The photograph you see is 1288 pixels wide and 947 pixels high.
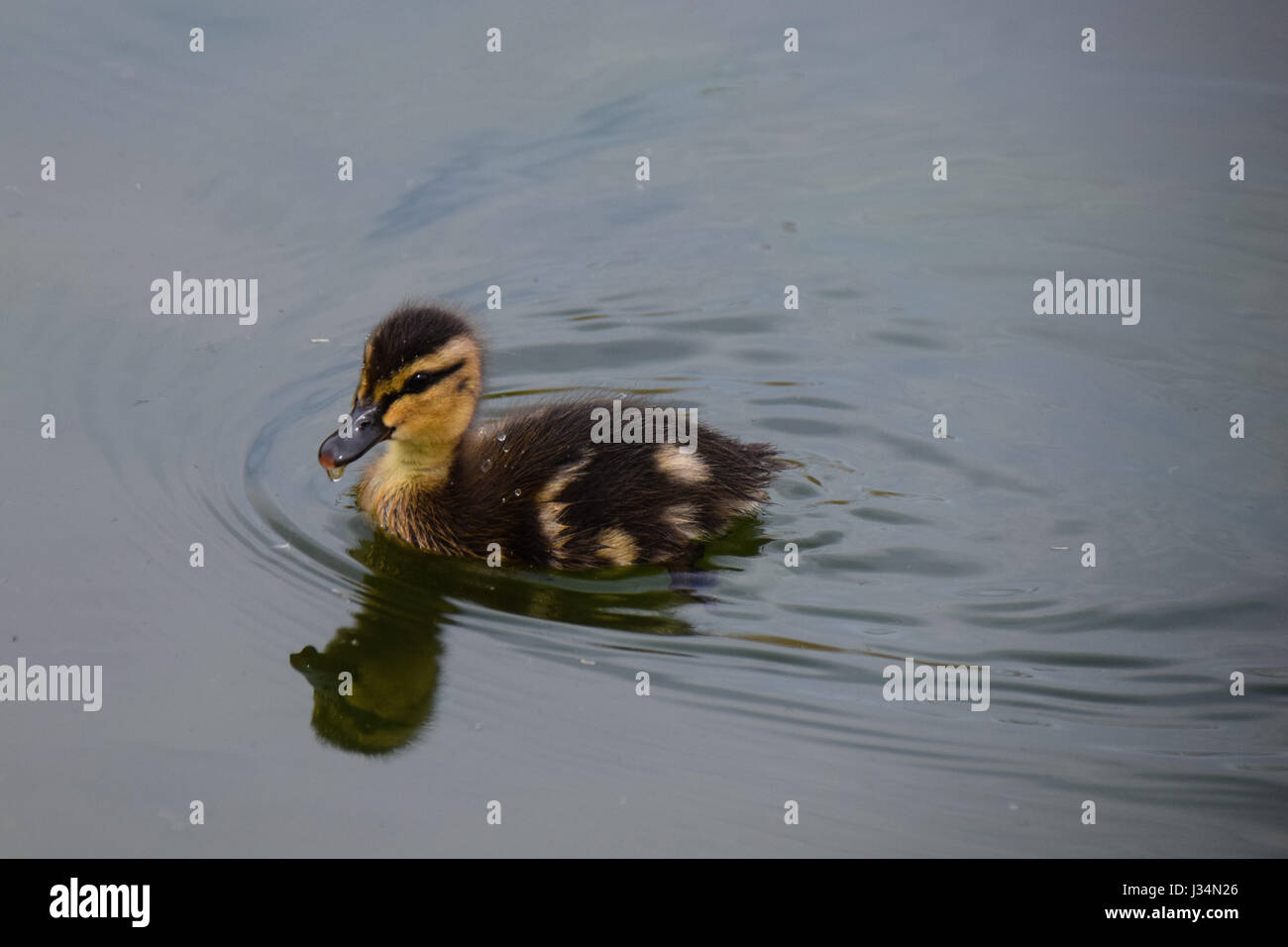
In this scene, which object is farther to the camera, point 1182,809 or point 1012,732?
point 1012,732

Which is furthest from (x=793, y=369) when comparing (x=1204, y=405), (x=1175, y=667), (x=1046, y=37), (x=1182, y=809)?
(x=1046, y=37)

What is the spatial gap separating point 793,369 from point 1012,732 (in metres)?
2.29

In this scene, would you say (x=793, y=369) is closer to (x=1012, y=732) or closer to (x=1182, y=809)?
(x=1012, y=732)

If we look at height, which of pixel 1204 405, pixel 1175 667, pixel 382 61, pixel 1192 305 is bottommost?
pixel 1175 667

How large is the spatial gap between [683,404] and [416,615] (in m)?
1.60

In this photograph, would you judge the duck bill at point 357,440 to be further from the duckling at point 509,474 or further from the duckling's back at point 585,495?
the duckling's back at point 585,495

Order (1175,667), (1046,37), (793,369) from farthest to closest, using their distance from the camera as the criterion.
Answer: (1046,37), (793,369), (1175,667)

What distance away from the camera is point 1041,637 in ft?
15.8

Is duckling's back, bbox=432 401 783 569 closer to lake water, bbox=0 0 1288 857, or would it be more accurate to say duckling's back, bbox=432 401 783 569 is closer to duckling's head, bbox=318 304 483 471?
lake water, bbox=0 0 1288 857

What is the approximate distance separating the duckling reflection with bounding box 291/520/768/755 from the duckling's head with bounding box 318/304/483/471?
393 millimetres

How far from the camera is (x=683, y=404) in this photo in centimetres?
605

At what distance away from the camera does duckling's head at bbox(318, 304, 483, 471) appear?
4.97 meters

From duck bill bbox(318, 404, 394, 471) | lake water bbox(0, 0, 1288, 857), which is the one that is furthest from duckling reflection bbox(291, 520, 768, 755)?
duck bill bbox(318, 404, 394, 471)

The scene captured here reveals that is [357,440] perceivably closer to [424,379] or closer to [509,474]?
[424,379]
